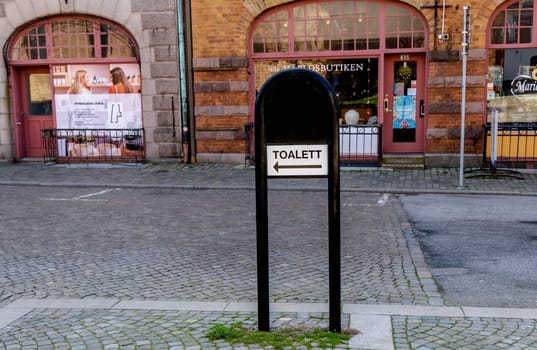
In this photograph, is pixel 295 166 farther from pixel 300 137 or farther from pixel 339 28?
pixel 339 28

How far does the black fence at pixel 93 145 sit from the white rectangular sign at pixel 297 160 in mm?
11349

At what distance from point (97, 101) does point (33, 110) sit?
6.62ft

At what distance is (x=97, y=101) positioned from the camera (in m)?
15.1

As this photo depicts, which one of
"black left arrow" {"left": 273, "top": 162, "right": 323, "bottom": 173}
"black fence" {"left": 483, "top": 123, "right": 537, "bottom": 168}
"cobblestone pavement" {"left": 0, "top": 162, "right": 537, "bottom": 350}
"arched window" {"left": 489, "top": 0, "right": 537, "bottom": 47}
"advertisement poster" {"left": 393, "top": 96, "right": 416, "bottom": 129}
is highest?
"arched window" {"left": 489, "top": 0, "right": 537, "bottom": 47}

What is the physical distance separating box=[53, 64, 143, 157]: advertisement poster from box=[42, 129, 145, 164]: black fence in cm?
3

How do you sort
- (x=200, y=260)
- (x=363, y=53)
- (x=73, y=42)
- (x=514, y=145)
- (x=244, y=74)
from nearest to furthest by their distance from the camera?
1. (x=200, y=260)
2. (x=514, y=145)
3. (x=363, y=53)
4. (x=244, y=74)
5. (x=73, y=42)

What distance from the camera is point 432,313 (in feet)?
15.3

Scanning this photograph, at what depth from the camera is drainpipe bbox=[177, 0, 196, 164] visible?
14266 millimetres

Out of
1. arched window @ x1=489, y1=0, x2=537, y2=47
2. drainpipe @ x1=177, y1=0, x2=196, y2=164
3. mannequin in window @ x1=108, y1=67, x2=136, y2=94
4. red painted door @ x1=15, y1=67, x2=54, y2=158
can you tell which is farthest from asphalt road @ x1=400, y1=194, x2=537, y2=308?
red painted door @ x1=15, y1=67, x2=54, y2=158

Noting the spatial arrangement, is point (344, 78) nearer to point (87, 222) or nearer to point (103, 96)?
point (103, 96)

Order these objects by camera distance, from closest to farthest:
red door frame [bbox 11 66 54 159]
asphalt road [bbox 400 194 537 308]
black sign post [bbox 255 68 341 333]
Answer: black sign post [bbox 255 68 341 333], asphalt road [bbox 400 194 537 308], red door frame [bbox 11 66 54 159]

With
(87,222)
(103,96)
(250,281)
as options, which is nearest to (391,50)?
(103,96)

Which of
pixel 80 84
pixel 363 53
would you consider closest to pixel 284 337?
pixel 363 53

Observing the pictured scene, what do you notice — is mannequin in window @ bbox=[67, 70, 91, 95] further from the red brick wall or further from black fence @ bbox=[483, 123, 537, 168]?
black fence @ bbox=[483, 123, 537, 168]
